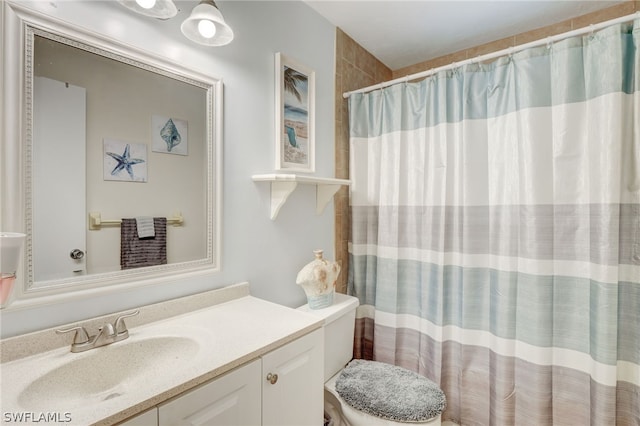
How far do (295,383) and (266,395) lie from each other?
0.44 ft

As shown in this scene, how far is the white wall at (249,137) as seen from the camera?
1.01 meters

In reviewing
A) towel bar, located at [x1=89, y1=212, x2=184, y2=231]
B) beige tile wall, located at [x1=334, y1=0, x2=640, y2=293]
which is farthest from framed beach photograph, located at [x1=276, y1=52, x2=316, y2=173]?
towel bar, located at [x1=89, y1=212, x2=184, y2=231]

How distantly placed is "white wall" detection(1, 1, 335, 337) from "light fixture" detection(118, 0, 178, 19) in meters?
0.12

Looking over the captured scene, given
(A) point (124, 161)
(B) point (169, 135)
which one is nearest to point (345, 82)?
(B) point (169, 135)

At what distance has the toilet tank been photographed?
1.55 metres

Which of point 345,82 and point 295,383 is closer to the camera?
point 295,383

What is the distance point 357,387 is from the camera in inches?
→ 55.0

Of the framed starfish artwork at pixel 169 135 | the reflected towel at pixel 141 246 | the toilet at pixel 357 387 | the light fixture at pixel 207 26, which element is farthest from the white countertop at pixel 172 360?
the light fixture at pixel 207 26

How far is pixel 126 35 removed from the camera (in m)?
1.06

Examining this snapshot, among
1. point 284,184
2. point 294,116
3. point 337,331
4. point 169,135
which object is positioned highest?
point 294,116

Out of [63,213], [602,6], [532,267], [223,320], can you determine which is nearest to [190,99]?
[63,213]

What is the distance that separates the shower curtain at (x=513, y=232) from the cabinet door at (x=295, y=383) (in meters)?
0.86

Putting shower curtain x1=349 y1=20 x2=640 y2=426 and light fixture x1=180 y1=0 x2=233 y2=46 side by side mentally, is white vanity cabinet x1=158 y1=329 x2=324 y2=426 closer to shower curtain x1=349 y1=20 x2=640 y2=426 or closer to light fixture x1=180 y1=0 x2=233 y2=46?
shower curtain x1=349 y1=20 x2=640 y2=426

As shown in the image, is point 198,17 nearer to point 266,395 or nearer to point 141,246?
point 141,246
